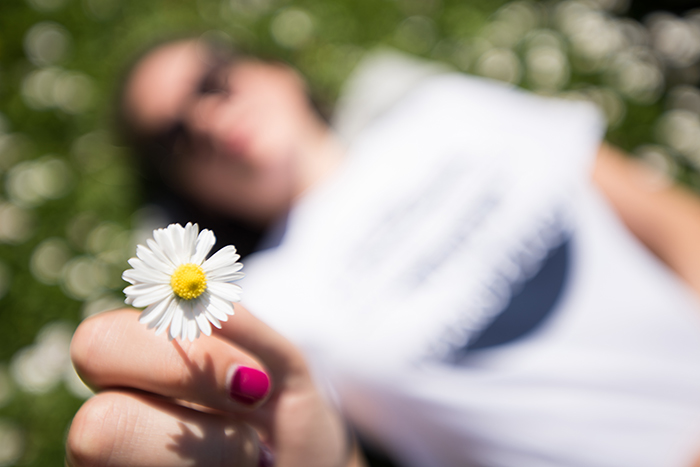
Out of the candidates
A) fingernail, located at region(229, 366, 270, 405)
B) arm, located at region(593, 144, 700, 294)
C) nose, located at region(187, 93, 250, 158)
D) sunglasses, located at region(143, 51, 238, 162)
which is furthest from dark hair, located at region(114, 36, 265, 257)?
arm, located at region(593, 144, 700, 294)

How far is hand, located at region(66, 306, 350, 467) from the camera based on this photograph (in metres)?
0.37

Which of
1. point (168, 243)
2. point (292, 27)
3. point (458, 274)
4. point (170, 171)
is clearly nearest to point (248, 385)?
point (168, 243)

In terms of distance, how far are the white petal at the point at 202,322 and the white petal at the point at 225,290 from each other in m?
0.02

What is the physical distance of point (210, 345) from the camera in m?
0.38

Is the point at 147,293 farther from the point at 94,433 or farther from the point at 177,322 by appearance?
the point at 94,433

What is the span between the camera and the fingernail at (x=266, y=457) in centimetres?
46

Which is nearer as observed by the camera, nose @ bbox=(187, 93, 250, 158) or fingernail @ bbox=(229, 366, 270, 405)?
fingernail @ bbox=(229, 366, 270, 405)

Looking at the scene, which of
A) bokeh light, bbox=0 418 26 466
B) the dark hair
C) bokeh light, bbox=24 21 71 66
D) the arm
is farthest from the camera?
bokeh light, bbox=24 21 71 66

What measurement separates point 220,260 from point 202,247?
20mm

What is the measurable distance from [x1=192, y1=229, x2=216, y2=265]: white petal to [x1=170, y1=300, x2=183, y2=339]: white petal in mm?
37

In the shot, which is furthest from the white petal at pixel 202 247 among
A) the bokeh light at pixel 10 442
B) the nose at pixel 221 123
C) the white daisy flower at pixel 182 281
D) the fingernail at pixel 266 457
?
the bokeh light at pixel 10 442

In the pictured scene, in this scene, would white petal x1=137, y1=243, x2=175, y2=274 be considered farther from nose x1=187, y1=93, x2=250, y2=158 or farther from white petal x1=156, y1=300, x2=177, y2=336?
nose x1=187, y1=93, x2=250, y2=158

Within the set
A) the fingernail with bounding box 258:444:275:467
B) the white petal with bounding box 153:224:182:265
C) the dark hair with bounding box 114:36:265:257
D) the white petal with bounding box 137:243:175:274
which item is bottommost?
the dark hair with bounding box 114:36:265:257

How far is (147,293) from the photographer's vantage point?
1.10 feet
